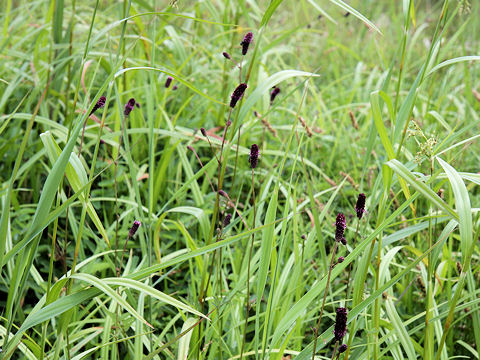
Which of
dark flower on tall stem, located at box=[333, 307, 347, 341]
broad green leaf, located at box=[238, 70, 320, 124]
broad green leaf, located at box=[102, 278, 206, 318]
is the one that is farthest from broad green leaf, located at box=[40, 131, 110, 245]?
dark flower on tall stem, located at box=[333, 307, 347, 341]

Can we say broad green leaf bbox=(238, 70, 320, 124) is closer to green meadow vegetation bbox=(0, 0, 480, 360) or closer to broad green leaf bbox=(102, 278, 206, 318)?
green meadow vegetation bbox=(0, 0, 480, 360)

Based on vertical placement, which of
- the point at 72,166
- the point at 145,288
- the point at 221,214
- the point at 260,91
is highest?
the point at 260,91

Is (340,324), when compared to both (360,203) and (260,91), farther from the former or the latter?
(260,91)

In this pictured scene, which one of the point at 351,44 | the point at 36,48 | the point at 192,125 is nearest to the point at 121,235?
the point at 192,125

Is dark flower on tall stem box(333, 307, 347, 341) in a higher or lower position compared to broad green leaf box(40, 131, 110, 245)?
lower

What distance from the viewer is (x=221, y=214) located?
1.68m

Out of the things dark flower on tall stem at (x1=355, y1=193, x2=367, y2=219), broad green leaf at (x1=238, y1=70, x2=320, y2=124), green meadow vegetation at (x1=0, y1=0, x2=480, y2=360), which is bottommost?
green meadow vegetation at (x1=0, y1=0, x2=480, y2=360)

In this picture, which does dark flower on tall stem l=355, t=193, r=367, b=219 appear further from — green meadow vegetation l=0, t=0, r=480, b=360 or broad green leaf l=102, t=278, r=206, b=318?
broad green leaf l=102, t=278, r=206, b=318

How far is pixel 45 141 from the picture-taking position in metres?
0.96

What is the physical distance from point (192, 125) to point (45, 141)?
4.11 ft

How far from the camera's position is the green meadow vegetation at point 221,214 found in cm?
93

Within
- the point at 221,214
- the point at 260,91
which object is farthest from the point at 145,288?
the point at 221,214

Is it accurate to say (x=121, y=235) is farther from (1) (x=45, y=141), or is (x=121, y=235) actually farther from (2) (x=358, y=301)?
(2) (x=358, y=301)

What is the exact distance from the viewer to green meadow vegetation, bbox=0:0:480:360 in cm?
93
